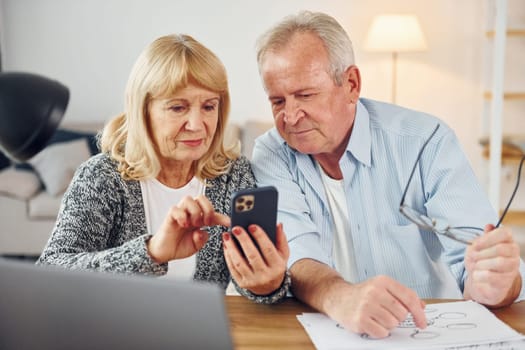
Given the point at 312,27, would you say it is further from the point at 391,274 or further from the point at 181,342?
the point at 181,342

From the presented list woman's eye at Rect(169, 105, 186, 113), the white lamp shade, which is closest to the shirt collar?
woman's eye at Rect(169, 105, 186, 113)

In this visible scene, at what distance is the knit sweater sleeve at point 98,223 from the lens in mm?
1236

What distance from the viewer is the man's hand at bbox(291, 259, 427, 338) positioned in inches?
40.4

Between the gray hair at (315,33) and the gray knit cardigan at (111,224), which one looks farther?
the gray hair at (315,33)

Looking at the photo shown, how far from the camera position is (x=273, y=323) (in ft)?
3.64

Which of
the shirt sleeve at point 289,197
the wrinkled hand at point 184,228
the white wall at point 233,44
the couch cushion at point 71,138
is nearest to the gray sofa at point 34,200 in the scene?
the couch cushion at point 71,138

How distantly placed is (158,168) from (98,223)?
0.18 meters

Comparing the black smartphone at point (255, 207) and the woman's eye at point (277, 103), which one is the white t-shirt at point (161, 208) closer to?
the woman's eye at point (277, 103)

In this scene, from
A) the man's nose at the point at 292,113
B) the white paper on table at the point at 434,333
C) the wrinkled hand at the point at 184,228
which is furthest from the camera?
the man's nose at the point at 292,113

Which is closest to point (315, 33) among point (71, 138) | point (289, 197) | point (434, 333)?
point (289, 197)

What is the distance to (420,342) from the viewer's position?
39.8 inches

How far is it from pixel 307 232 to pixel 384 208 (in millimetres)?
219

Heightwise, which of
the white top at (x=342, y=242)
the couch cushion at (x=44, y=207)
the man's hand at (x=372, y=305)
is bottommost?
the couch cushion at (x=44, y=207)

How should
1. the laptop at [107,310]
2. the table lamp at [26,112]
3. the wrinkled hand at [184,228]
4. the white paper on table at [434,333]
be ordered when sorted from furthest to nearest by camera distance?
the wrinkled hand at [184,228], the white paper on table at [434,333], the table lamp at [26,112], the laptop at [107,310]
